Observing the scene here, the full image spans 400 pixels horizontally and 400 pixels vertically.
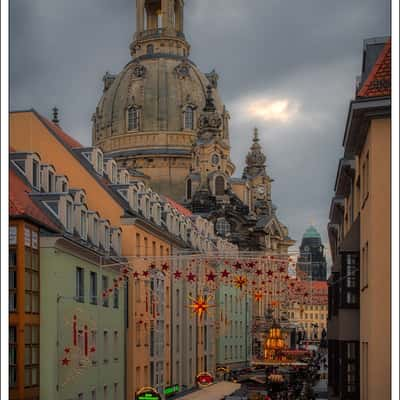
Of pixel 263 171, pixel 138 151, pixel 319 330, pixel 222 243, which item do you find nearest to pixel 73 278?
pixel 222 243

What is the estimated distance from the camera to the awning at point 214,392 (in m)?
29.8

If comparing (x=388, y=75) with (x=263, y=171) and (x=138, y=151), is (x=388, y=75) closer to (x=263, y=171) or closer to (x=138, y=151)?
(x=138, y=151)

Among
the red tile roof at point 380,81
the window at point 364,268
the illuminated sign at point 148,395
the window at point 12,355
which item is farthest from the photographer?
the illuminated sign at point 148,395

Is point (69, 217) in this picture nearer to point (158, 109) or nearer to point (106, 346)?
point (106, 346)

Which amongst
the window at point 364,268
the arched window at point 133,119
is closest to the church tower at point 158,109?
the arched window at point 133,119

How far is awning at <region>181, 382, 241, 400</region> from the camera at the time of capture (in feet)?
97.9

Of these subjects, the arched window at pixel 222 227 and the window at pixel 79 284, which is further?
the arched window at pixel 222 227

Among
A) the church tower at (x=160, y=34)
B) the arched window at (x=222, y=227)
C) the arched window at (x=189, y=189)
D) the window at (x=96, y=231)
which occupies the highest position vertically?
the church tower at (x=160, y=34)

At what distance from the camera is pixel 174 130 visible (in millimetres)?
101562

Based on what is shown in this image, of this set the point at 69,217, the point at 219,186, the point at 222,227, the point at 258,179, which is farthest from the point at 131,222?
the point at 258,179

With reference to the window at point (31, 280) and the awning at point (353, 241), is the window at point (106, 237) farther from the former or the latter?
the awning at point (353, 241)

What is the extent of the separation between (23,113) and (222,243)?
3219 cm

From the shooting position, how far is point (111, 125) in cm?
10150

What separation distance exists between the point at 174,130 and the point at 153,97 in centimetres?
404
